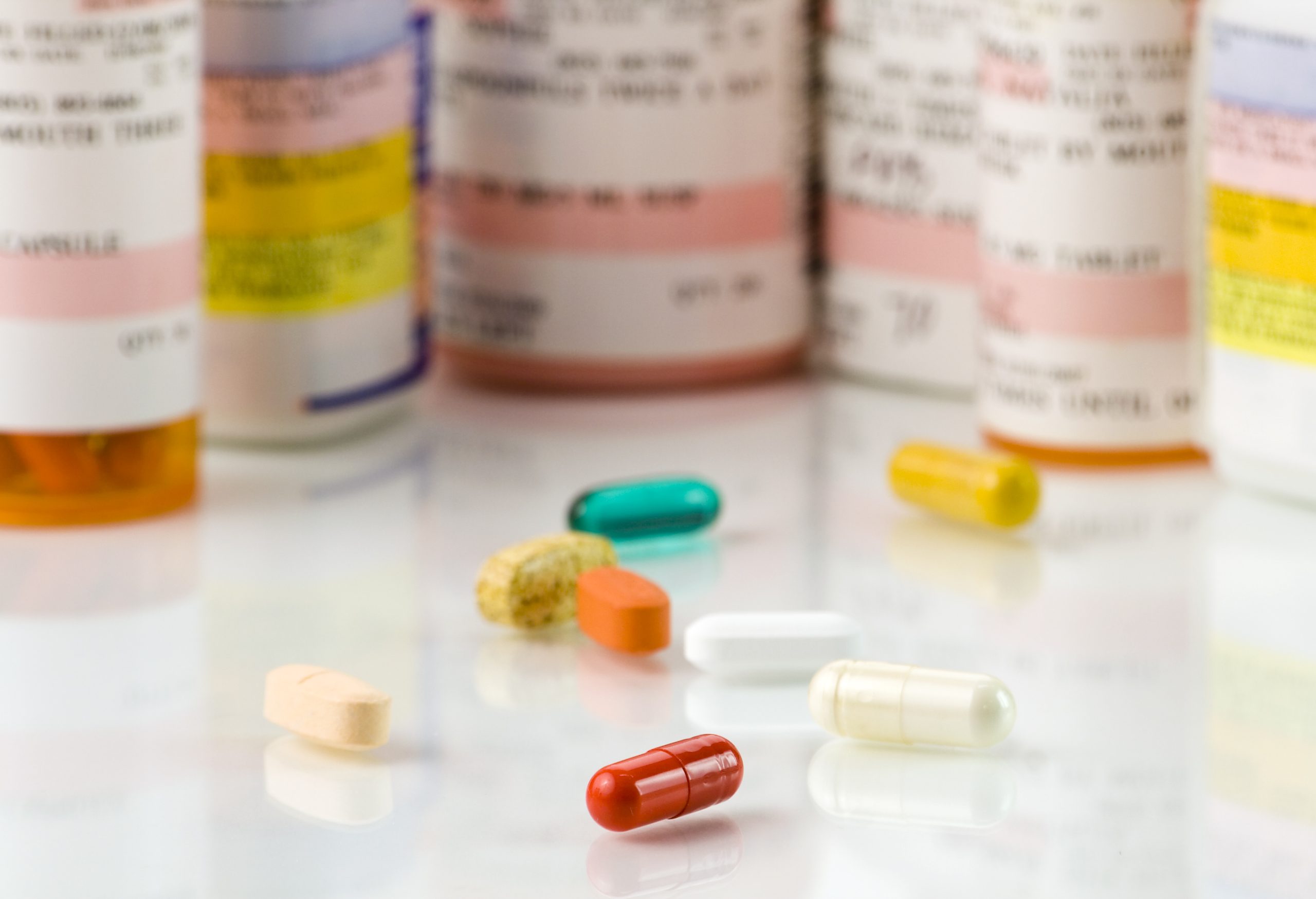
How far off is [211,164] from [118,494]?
0.45ft

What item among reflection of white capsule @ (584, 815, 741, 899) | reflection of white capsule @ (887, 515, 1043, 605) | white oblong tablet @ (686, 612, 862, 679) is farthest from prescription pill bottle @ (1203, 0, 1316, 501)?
reflection of white capsule @ (584, 815, 741, 899)

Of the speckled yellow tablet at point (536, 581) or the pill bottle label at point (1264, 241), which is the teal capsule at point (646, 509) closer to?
the speckled yellow tablet at point (536, 581)

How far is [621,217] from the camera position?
919 millimetres

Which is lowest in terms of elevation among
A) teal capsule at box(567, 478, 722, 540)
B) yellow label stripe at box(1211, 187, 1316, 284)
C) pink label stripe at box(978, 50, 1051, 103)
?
teal capsule at box(567, 478, 722, 540)

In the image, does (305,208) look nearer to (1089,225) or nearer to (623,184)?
(623,184)

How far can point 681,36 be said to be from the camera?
901 mm

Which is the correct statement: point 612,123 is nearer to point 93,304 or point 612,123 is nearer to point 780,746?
point 93,304

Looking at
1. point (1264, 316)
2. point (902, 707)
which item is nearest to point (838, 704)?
point (902, 707)

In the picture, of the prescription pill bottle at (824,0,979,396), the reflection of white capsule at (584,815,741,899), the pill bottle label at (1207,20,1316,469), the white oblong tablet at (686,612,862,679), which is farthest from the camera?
the prescription pill bottle at (824,0,979,396)

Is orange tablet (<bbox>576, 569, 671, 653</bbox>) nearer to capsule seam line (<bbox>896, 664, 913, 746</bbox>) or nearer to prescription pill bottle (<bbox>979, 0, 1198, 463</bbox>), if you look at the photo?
capsule seam line (<bbox>896, 664, 913, 746</bbox>)

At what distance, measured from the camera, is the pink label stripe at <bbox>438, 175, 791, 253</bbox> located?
920 mm

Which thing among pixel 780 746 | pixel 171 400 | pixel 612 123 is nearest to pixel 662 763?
pixel 780 746

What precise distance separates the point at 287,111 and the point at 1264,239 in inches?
14.8

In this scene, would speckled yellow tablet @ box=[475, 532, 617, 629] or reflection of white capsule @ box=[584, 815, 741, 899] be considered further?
speckled yellow tablet @ box=[475, 532, 617, 629]
